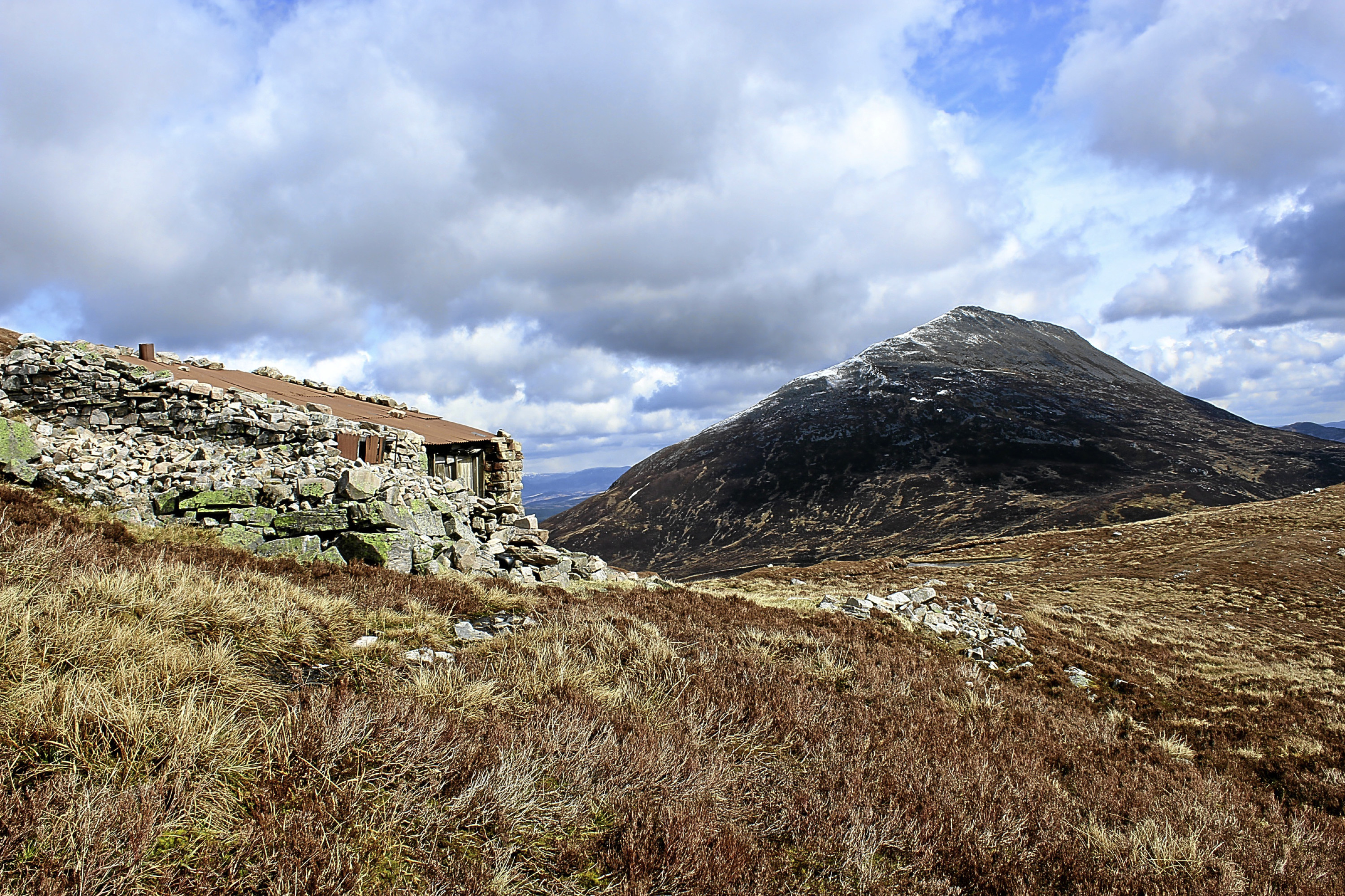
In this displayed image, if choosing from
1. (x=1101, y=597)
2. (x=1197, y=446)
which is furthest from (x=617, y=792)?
(x=1197, y=446)

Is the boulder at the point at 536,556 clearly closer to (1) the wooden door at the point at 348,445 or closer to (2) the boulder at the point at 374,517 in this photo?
(2) the boulder at the point at 374,517

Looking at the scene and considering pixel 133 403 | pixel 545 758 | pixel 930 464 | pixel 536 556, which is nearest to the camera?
pixel 545 758

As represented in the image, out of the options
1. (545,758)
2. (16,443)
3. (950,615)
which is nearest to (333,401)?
(16,443)

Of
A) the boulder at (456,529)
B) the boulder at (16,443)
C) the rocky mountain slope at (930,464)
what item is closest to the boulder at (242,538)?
the boulder at (456,529)

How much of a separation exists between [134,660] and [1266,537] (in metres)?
49.2

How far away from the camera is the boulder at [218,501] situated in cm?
1134

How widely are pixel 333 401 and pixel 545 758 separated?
19.5 metres

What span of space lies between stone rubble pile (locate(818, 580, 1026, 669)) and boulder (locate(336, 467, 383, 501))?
1128 centimetres

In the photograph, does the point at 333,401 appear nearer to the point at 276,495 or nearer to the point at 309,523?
the point at 276,495

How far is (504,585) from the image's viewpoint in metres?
11.9

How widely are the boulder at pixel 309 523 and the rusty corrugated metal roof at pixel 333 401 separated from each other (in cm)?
461

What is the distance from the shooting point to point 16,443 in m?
11.1

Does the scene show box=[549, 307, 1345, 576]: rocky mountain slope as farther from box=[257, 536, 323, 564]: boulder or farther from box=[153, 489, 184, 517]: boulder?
box=[153, 489, 184, 517]: boulder

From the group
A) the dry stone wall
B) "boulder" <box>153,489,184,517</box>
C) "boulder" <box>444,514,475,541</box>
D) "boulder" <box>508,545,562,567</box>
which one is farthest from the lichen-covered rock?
"boulder" <box>508,545,562,567</box>
